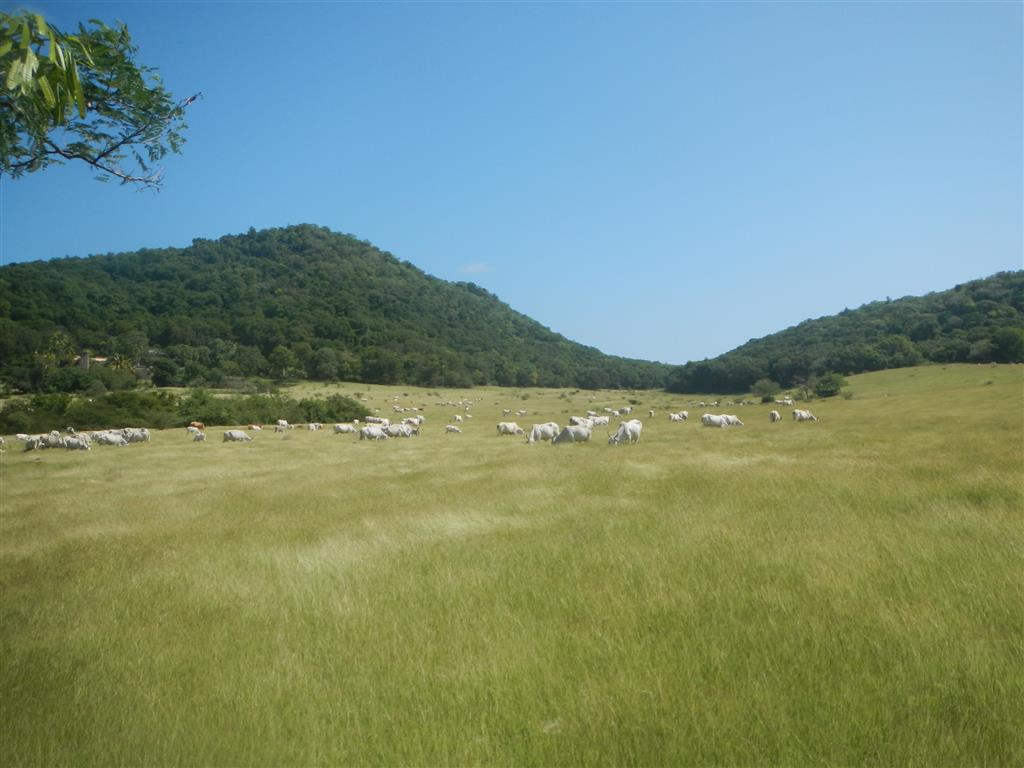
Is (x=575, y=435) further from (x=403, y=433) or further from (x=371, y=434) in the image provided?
(x=371, y=434)

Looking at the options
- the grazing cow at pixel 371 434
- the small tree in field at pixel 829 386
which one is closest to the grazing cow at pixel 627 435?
the grazing cow at pixel 371 434

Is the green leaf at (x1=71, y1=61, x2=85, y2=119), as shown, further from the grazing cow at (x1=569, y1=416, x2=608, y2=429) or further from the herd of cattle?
the grazing cow at (x1=569, y1=416, x2=608, y2=429)

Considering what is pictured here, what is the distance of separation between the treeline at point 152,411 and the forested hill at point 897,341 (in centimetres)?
6799

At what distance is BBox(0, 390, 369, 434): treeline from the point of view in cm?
3825

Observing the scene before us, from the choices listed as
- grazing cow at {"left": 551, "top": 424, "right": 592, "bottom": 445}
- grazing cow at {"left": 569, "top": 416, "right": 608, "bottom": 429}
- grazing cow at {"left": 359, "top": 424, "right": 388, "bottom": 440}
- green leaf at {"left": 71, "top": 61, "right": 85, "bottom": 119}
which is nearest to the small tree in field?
grazing cow at {"left": 569, "top": 416, "right": 608, "bottom": 429}

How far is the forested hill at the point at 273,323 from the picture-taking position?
88750 mm

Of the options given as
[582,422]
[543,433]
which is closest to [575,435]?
[543,433]

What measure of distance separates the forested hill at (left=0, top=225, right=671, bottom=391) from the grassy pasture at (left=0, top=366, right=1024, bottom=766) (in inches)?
2488

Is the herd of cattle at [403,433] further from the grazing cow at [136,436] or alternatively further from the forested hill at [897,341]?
the forested hill at [897,341]

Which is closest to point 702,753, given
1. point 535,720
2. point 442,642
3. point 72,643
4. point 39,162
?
point 535,720

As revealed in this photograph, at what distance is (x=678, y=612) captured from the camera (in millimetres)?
5586

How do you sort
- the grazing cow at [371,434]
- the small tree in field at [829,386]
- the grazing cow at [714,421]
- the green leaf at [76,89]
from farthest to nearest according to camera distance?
the small tree in field at [829,386] → the grazing cow at [371,434] → the grazing cow at [714,421] → the green leaf at [76,89]

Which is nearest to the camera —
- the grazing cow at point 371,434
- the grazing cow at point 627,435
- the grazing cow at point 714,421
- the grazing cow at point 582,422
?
the grazing cow at point 627,435

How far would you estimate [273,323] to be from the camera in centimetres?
11744
